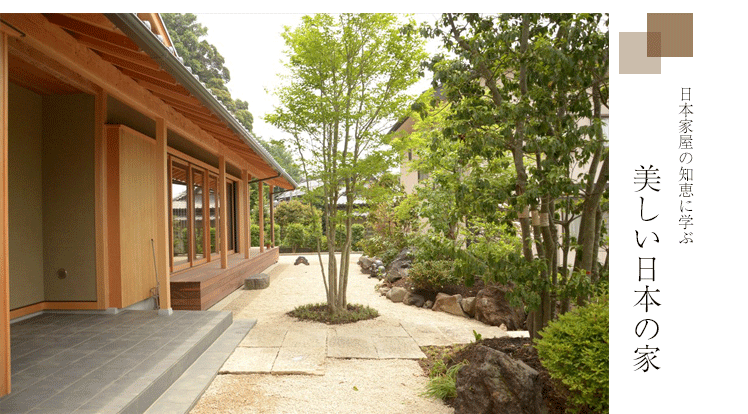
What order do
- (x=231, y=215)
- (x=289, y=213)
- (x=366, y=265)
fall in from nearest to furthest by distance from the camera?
(x=231, y=215) → (x=366, y=265) → (x=289, y=213)

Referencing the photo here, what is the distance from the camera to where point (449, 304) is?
7.45 meters

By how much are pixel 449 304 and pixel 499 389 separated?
440 centimetres

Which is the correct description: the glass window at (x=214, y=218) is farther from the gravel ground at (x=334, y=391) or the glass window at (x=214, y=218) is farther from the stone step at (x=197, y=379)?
the gravel ground at (x=334, y=391)

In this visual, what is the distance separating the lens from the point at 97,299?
17.5 feet

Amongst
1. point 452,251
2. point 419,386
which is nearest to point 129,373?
point 419,386

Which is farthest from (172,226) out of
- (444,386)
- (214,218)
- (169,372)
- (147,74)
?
(444,386)

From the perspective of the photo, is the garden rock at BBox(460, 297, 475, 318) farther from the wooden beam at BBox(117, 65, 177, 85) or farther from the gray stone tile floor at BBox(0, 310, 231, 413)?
the wooden beam at BBox(117, 65, 177, 85)

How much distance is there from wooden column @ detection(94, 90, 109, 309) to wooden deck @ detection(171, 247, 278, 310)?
1273 mm

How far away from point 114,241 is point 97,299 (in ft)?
2.16

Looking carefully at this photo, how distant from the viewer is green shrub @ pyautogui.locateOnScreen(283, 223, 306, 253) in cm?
2080

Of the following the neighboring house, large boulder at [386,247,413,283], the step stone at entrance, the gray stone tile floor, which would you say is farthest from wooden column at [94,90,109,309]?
large boulder at [386,247,413,283]

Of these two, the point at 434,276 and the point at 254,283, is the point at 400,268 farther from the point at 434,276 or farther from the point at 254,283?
the point at 254,283

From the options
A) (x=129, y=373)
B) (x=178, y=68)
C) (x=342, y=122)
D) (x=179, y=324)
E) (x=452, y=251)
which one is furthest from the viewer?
(x=342, y=122)

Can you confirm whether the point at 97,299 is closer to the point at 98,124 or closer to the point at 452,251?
the point at 98,124
